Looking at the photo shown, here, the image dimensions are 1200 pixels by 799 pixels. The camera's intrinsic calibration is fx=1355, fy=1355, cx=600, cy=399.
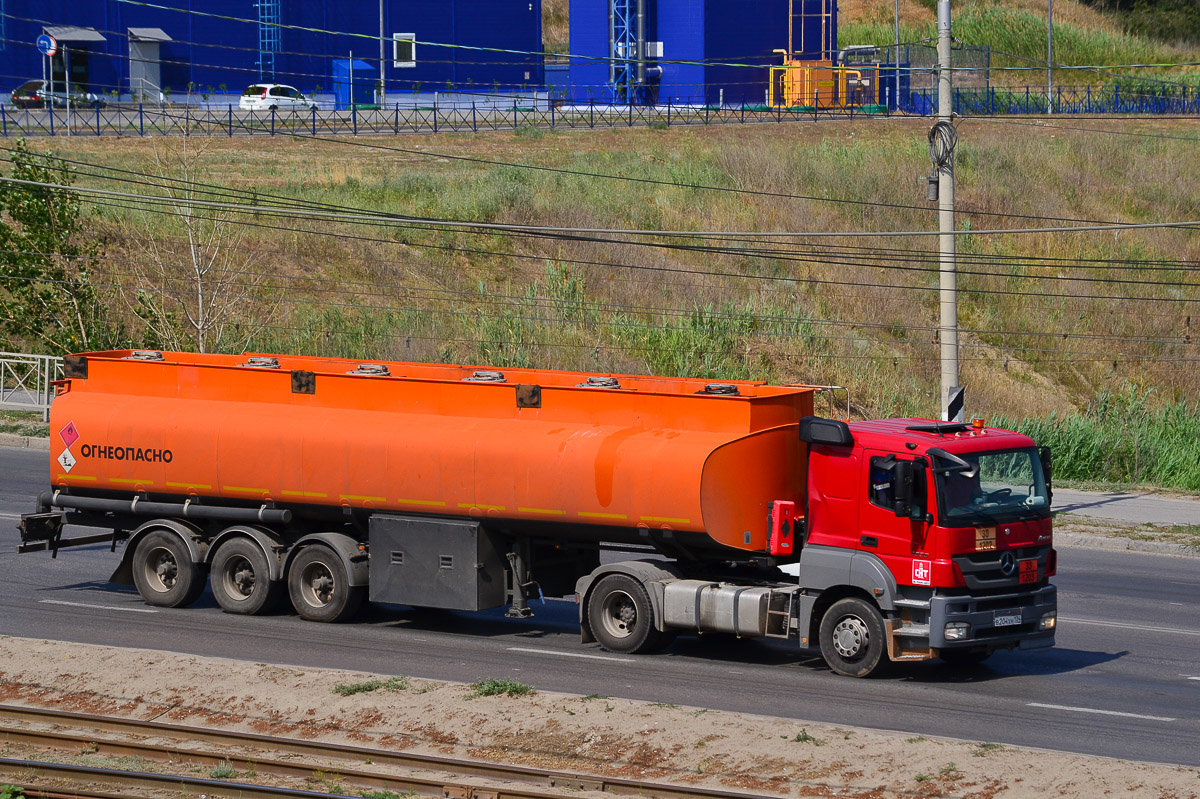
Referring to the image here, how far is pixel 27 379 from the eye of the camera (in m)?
36.2

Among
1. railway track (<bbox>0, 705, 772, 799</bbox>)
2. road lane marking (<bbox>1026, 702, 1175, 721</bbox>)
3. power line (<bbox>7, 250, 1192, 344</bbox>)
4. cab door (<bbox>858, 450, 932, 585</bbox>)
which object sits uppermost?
power line (<bbox>7, 250, 1192, 344</bbox>)

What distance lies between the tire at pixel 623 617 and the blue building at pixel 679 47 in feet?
173

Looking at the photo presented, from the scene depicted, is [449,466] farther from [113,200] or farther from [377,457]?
[113,200]

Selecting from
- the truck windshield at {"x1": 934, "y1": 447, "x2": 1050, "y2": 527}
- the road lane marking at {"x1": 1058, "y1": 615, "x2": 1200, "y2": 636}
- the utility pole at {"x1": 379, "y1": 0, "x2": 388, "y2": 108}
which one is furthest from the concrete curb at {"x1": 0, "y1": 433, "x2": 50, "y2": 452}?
the utility pole at {"x1": 379, "y1": 0, "x2": 388, "y2": 108}

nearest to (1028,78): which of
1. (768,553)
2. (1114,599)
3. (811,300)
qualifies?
(811,300)

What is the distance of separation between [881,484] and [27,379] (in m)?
29.2

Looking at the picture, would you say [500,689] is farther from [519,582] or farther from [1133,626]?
[1133,626]

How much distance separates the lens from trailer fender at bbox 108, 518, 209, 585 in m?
16.6

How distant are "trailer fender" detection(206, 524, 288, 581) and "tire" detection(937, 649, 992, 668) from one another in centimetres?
771

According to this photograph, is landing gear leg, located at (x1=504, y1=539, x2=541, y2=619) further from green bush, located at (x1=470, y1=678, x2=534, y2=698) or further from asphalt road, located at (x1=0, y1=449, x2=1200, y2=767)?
green bush, located at (x1=470, y1=678, x2=534, y2=698)

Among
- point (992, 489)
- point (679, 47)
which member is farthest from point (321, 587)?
point (679, 47)

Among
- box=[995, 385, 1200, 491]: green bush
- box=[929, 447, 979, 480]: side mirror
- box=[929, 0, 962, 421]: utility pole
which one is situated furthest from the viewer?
box=[995, 385, 1200, 491]: green bush

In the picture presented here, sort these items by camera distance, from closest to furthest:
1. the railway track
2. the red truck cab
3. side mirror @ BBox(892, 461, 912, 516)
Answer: the railway track, side mirror @ BBox(892, 461, 912, 516), the red truck cab

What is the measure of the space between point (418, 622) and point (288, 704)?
13.0 ft
